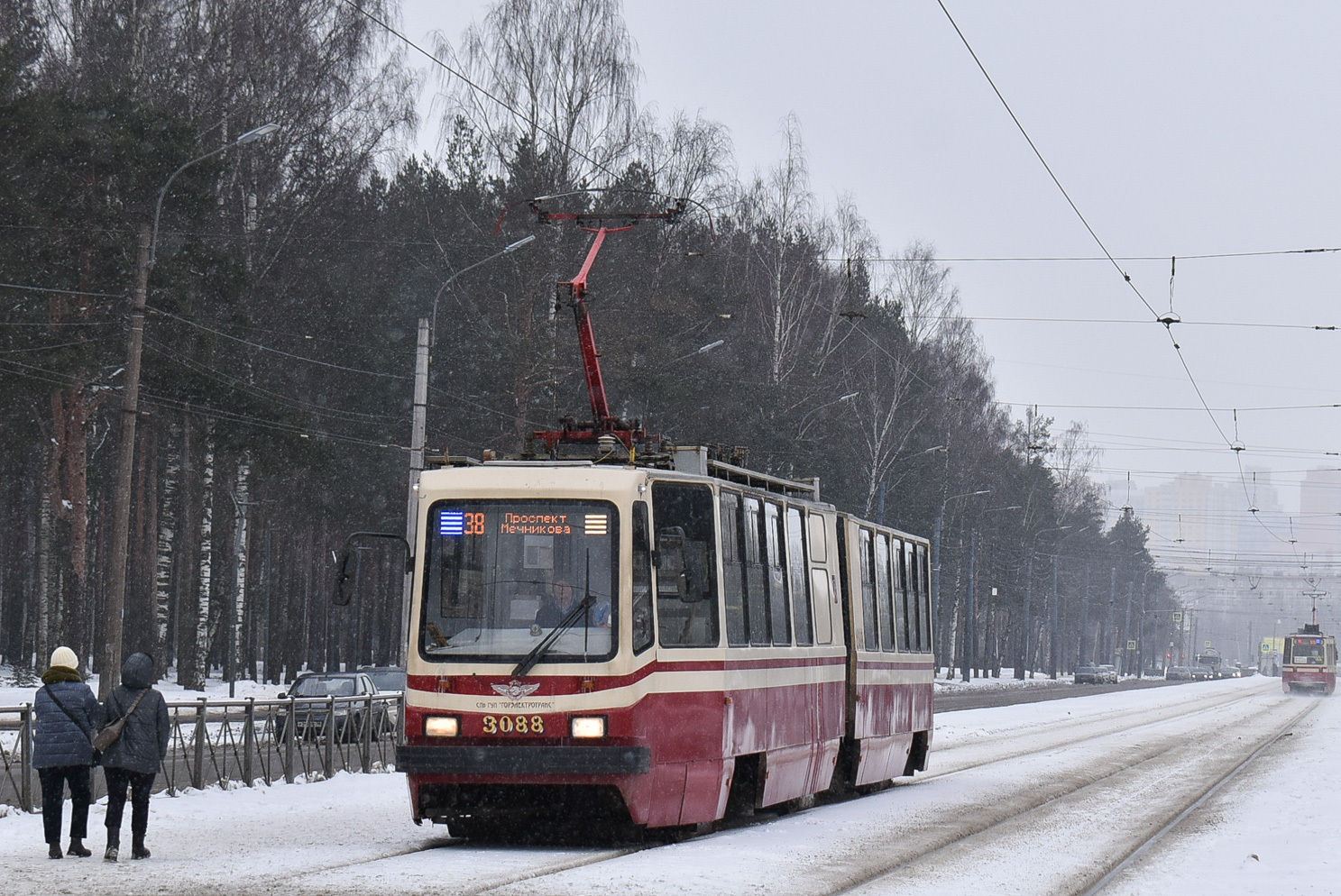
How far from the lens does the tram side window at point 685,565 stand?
42.8 feet

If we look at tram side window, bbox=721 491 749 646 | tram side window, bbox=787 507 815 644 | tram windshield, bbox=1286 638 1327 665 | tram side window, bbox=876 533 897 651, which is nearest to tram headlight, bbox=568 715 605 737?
tram side window, bbox=721 491 749 646

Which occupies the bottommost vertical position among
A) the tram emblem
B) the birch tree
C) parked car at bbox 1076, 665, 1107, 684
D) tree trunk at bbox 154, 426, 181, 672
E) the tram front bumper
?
parked car at bbox 1076, 665, 1107, 684

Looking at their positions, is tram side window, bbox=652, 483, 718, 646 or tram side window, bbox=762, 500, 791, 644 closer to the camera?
tram side window, bbox=652, 483, 718, 646

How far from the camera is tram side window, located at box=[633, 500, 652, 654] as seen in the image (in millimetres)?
12742

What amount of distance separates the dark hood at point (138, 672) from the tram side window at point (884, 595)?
852 centimetres

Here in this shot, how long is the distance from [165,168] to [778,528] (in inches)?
852

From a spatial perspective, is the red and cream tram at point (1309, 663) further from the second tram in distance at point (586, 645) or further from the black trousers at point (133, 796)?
the black trousers at point (133, 796)

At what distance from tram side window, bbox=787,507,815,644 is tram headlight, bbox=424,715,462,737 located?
3776 millimetres

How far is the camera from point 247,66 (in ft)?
130

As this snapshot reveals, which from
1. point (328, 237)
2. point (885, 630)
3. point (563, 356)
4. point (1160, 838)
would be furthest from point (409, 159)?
point (1160, 838)

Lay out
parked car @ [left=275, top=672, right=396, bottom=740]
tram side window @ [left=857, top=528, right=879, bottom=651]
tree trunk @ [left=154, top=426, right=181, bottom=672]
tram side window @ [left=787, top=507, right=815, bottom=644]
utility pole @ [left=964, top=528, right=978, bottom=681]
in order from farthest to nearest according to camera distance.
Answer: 1. utility pole @ [left=964, top=528, right=978, bottom=681]
2. tree trunk @ [left=154, top=426, right=181, bottom=672]
3. parked car @ [left=275, top=672, right=396, bottom=740]
4. tram side window @ [left=857, top=528, right=879, bottom=651]
5. tram side window @ [left=787, top=507, right=815, bottom=644]

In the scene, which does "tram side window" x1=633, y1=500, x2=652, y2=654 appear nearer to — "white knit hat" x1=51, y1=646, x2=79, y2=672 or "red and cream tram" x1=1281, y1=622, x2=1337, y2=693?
"white knit hat" x1=51, y1=646, x2=79, y2=672

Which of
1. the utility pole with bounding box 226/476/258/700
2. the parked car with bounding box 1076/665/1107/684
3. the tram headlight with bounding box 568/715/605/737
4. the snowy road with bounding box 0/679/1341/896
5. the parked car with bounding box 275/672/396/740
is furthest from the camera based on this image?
the parked car with bounding box 1076/665/1107/684

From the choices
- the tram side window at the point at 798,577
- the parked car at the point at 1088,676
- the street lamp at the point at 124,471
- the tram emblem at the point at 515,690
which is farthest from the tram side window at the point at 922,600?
the parked car at the point at 1088,676
